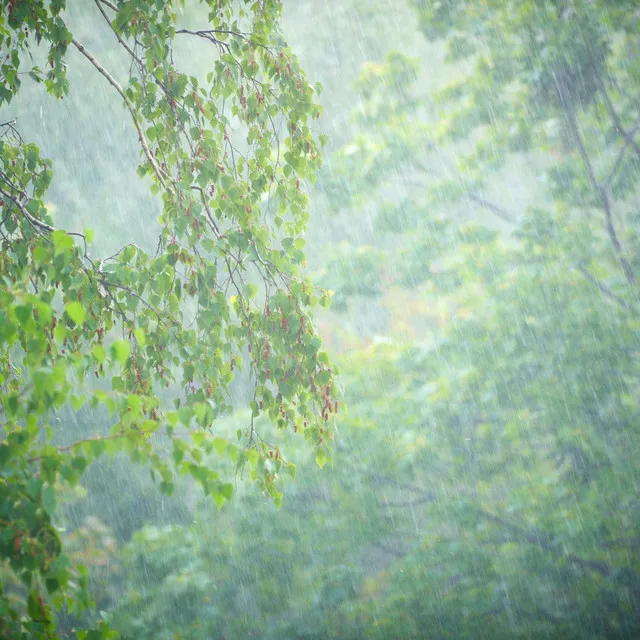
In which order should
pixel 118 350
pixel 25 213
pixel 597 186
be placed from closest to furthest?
pixel 118 350
pixel 25 213
pixel 597 186

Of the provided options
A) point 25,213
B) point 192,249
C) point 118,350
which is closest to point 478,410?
point 192,249

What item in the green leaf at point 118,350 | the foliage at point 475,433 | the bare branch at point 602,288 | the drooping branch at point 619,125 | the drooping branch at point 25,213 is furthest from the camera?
the drooping branch at point 619,125

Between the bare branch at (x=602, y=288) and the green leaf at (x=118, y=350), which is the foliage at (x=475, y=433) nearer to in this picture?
the bare branch at (x=602, y=288)

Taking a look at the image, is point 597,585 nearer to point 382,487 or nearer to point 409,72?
point 382,487

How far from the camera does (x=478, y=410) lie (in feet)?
18.6

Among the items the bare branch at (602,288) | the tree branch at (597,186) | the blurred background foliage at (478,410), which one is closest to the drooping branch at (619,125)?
the blurred background foliage at (478,410)

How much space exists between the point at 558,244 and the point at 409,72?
2260mm

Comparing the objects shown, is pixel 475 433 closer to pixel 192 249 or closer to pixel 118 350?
pixel 192 249

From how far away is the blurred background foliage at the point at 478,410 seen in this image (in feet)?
16.6

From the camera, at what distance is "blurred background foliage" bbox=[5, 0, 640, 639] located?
507 cm

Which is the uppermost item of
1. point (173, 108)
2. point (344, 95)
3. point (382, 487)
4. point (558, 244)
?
point (344, 95)

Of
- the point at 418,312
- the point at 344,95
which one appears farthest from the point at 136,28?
the point at 344,95

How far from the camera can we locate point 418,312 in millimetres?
11586

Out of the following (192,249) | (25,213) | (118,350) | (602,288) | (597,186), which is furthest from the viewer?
(597,186)
